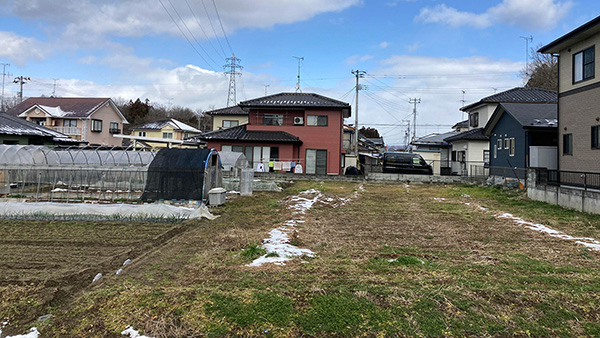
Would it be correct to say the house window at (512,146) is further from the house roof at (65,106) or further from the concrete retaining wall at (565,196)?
the house roof at (65,106)

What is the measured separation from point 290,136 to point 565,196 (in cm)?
1735

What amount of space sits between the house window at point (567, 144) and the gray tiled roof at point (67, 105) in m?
43.0

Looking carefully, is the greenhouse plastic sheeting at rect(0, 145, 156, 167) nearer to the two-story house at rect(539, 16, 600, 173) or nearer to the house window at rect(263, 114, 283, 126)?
the house window at rect(263, 114, 283, 126)

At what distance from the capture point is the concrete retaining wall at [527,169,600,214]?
1072 cm

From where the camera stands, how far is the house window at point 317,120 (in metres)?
26.7

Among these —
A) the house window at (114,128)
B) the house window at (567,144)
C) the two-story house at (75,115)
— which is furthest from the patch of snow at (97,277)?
the house window at (114,128)

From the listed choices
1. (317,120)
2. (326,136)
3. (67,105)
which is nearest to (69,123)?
(67,105)

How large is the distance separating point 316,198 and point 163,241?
808 cm

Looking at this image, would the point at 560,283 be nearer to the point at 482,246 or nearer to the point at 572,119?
the point at 482,246

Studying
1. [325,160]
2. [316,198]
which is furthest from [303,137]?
[316,198]

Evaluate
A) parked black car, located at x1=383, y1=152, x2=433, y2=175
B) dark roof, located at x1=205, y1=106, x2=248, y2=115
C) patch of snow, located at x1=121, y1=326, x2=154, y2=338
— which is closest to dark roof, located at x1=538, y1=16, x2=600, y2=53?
parked black car, located at x1=383, y1=152, x2=433, y2=175

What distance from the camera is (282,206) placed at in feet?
41.4

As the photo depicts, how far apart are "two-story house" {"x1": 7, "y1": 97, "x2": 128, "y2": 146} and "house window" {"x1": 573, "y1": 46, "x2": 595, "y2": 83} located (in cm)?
4009

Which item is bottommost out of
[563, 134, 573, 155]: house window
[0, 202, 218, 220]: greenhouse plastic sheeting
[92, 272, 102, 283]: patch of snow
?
[92, 272, 102, 283]: patch of snow
